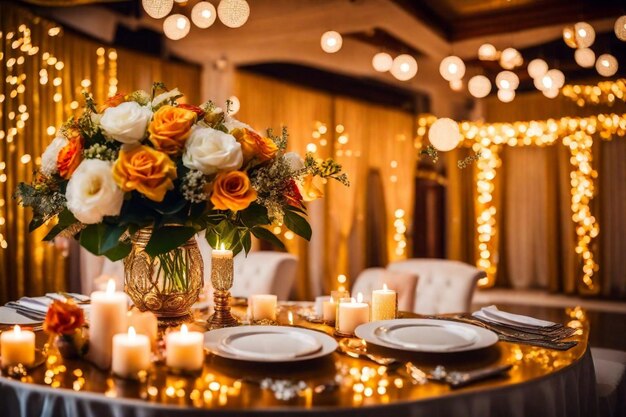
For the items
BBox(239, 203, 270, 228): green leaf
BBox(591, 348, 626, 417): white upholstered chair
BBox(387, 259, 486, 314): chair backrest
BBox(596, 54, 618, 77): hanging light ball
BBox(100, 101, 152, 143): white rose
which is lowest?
BBox(591, 348, 626, 417): white upholstered chair

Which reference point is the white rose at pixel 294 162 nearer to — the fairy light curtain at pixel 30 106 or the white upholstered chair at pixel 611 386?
the white upholstered chair at pixel 611 386

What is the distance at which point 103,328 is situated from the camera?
1518 millimetres

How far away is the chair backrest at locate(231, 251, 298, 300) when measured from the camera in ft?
11.5

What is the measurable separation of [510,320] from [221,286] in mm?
945

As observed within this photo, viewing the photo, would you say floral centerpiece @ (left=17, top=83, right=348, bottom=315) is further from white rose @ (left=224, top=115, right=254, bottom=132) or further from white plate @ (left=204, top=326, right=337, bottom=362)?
white plate @ (left=204, top=326, right=337, bottom=362)

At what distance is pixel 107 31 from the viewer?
5.02 m

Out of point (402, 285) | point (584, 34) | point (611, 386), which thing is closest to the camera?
point (611, 386)

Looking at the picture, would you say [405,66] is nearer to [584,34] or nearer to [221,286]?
[584,34]

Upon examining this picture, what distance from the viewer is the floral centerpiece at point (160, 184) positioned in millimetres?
1554

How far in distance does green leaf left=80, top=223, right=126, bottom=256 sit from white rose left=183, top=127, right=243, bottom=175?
26 cm

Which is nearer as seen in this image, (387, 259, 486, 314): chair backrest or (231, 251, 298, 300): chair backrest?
(387, 259, 486, 314): chair backrest

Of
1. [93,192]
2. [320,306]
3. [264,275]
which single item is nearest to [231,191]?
[93,192]

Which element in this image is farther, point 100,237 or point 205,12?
point 205,12

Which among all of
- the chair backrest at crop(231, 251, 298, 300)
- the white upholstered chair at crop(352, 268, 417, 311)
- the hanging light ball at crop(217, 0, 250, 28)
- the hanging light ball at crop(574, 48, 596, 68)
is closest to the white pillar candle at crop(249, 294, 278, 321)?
the white upholstered chair at crop(352, 268, 417, 311)
